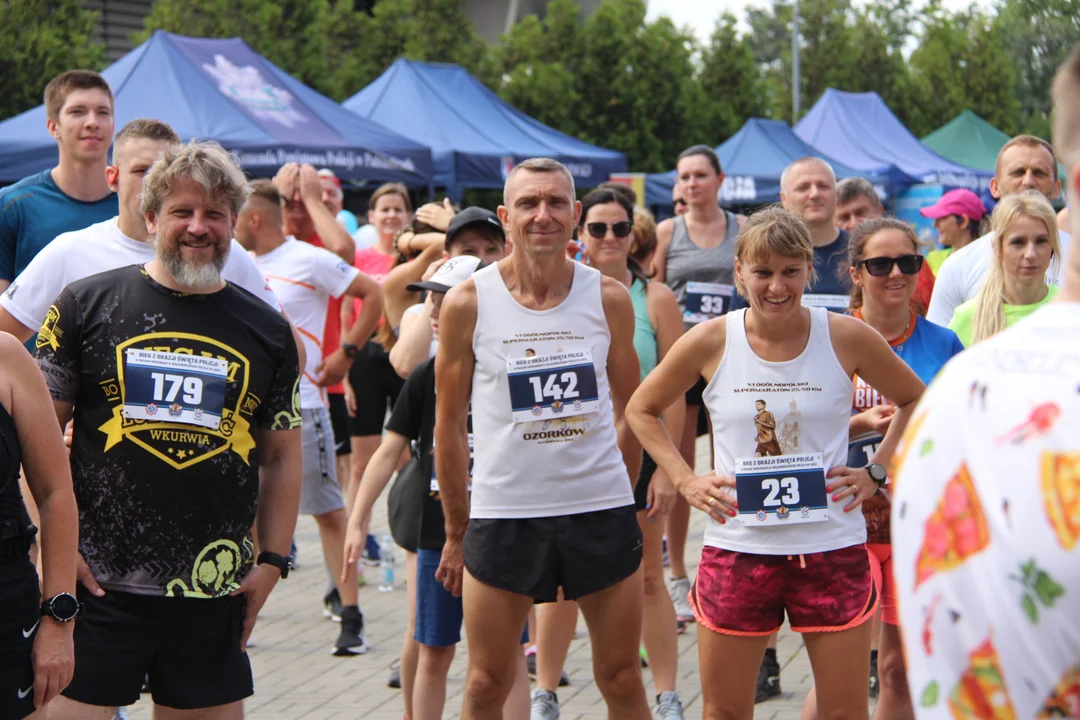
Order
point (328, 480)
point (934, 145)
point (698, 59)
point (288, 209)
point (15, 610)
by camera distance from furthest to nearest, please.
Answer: point (698, 59) → point (934, 145) → point (288, 209) → point (328, 480) → point (15, 610)

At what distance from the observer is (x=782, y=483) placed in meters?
3.88

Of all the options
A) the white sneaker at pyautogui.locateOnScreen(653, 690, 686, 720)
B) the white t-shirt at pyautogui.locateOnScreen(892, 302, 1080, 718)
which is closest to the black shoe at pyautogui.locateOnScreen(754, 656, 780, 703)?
the white sneaker at pyautogui.locateOnScreen(653, 690, 686, 720)

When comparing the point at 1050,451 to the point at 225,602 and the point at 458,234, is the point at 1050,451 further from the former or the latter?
the point at 458,234

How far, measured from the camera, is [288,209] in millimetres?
7898

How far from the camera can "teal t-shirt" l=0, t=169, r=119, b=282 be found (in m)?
5.03

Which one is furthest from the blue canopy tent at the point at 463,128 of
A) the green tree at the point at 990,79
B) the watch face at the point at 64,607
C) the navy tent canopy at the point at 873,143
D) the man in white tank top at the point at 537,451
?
the green tree at the point at 990,79

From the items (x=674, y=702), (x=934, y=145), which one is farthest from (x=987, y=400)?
(x=934, y=145)

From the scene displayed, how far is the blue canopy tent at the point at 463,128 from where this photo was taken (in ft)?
55.7

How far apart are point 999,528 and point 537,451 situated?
258 centimetres

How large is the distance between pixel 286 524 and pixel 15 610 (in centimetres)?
97

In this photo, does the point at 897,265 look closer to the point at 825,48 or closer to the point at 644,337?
the point at 644,337

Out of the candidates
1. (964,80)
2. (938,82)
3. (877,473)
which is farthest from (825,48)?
(877,473)

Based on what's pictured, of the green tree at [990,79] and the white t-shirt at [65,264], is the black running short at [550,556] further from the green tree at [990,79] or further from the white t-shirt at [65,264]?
the green tree at [990,79]

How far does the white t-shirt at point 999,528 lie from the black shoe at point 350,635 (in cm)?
530
